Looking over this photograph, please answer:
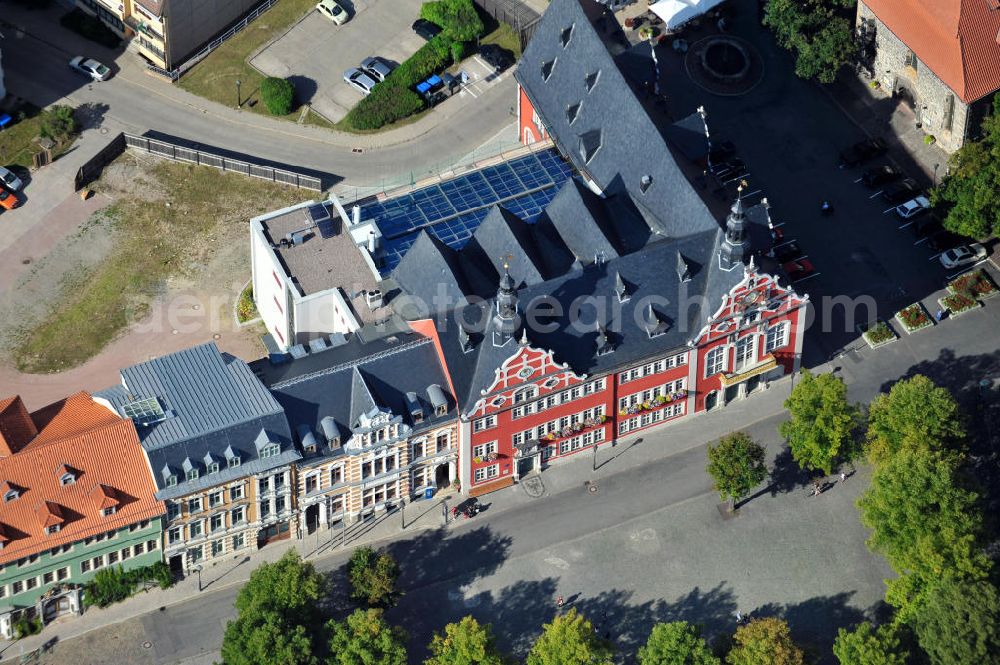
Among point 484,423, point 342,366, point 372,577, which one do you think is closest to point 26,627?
point 372,577

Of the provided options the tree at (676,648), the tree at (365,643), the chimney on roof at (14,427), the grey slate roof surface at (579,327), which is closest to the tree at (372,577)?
the tree at (365,643)

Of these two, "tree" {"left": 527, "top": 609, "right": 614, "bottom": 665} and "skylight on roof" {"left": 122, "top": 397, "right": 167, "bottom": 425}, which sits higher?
"skylight on roof" {"left": 122, "top": 397, "right": 167, "bottom": 425}

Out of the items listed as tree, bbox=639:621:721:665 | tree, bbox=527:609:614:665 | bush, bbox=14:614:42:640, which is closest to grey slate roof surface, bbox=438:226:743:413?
tree, bbox=527:609:614:665

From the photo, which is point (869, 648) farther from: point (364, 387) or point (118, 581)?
point (118, 581)

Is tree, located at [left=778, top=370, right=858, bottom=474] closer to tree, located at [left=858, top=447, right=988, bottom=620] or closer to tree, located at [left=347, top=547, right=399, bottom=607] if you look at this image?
tree, located at [left=858, top=447, right=988, bottom=620]

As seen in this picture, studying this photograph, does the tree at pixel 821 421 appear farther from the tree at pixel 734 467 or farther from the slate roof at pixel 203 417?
the slate roof at pixel 203 417

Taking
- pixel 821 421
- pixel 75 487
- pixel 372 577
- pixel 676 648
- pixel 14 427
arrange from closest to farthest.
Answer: pixel 676 648 → pixel 75 487 → pixel 372 577 → pixel 14 427 → pixel 821 421

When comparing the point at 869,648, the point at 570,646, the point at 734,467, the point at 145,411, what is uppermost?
the point at 145,411
